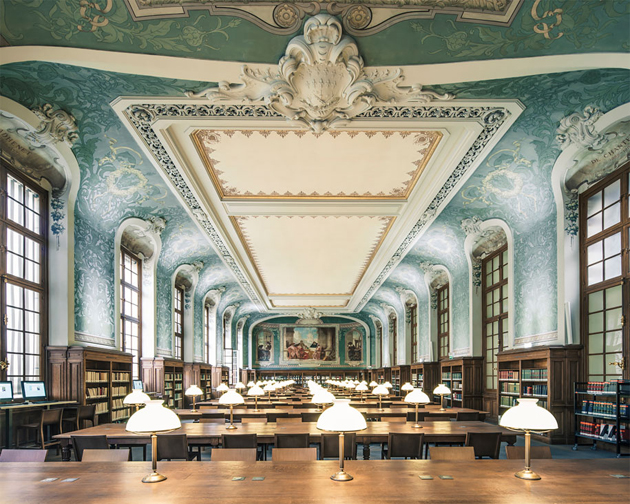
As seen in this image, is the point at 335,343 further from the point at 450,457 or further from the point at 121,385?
the point at 450,457

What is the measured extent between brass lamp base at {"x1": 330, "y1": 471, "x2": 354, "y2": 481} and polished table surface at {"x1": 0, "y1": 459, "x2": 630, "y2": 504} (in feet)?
0.16

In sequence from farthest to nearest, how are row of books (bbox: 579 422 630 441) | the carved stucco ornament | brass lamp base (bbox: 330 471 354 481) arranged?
1. row of books (bbox: 579 422 630 441)
2. the carved stucco ornament
3. brass lamp base (bbox: 330 471 354 481)

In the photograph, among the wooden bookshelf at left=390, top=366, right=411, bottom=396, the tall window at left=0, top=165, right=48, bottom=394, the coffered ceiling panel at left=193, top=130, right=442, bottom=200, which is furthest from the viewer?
the wooden bookshelf at left=390, top=366, right=411, bottom=396

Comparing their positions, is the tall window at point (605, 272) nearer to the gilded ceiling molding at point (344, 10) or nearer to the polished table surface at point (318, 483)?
the gilded ceiling molding at point (344, 10)

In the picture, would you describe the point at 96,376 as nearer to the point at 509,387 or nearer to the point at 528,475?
the point at 509,387

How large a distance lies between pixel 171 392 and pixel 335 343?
877 inches

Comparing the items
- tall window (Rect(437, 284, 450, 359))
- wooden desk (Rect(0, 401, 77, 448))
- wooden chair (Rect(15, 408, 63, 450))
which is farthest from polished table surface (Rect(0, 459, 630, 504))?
tall window (Rect(437, 284, 450, 359))

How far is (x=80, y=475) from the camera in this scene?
4.53 m

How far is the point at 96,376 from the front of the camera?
12133 mm

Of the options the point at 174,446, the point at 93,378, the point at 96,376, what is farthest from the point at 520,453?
the point at 96,376

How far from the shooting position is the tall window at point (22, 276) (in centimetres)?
945

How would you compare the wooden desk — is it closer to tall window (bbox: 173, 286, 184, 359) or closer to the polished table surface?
the polished table surface

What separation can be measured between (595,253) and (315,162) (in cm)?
567

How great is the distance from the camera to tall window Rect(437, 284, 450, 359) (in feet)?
69.7
